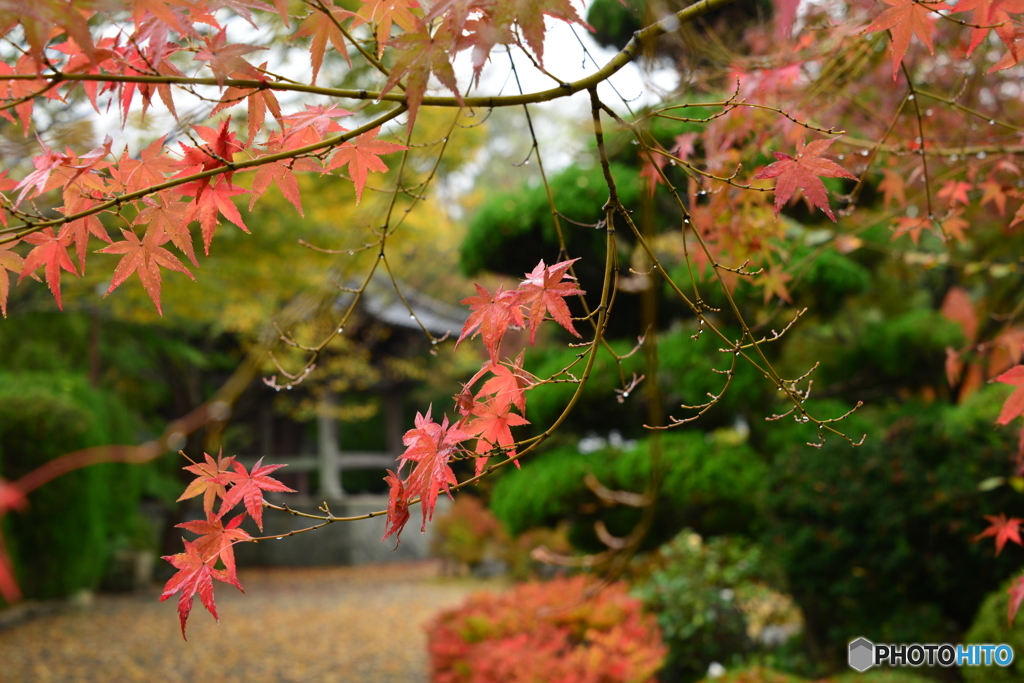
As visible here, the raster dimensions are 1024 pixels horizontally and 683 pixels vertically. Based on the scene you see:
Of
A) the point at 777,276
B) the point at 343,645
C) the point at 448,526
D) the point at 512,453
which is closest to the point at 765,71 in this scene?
the point at 777,276

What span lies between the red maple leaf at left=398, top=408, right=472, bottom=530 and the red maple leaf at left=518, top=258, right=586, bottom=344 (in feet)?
0.55

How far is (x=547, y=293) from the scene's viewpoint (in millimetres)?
935

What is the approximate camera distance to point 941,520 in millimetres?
3271

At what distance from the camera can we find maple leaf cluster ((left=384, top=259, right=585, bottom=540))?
0.90 meters

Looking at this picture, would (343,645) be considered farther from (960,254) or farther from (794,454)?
(960,254)

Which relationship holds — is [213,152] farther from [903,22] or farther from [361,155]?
[903,22]

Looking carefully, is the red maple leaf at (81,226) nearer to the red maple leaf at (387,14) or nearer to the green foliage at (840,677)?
the red maple leaf at (387,14)

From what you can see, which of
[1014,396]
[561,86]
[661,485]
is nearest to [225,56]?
[561,86]

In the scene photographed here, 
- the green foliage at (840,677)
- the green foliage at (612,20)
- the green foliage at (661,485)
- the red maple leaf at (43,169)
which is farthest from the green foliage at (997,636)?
the green foliage at (612,20)

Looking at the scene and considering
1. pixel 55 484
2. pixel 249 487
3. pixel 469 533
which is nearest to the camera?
pixel 249 487

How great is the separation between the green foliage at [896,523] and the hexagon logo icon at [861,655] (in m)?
0.15

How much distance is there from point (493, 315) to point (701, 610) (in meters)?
4.01

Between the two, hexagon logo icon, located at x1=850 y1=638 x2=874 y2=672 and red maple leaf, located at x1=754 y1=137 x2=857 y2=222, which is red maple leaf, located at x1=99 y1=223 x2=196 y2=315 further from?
hexagon logo icon, located at x1=850 y1=638 x2=874 y2=672

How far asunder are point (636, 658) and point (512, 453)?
2.83 metres
